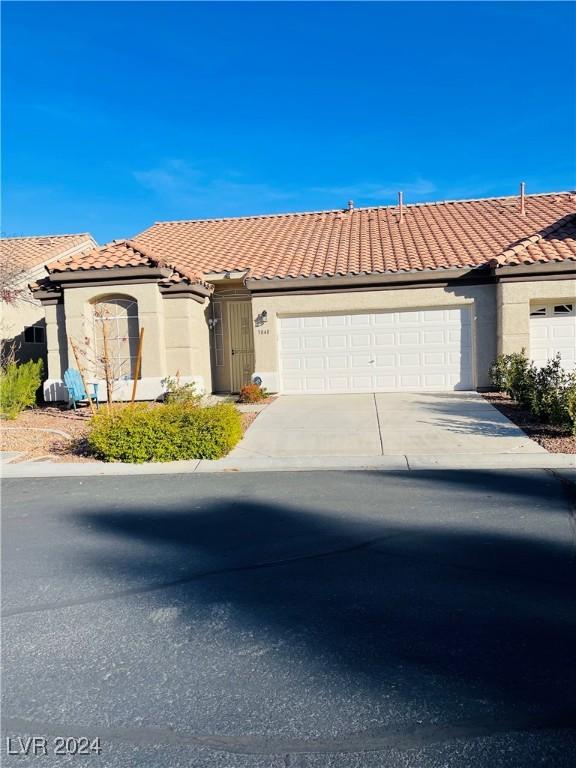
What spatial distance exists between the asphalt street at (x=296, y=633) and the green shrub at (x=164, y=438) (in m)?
2.63

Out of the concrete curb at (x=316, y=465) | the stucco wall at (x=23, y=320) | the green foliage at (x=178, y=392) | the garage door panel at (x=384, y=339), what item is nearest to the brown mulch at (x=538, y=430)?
the concrete curb at (x=316, y=465)

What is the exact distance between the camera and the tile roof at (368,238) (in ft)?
53.5

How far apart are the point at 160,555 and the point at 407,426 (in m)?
6.89

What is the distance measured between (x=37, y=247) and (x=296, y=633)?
2135cm

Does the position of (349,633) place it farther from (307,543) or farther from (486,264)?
(486,264)

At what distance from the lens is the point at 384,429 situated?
11133mm

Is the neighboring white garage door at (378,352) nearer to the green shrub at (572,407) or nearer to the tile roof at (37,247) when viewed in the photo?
the green shrub at (572,407)

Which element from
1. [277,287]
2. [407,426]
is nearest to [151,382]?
[277,287]

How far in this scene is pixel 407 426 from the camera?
37.1ft

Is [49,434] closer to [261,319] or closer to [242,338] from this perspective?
[261,319]

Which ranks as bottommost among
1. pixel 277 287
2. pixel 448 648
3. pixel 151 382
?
pixel 448 648

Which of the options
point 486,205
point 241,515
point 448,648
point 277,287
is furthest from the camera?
point 486,205

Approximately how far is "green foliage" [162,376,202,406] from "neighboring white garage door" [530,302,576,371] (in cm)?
869

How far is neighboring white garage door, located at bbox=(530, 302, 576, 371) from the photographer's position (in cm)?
1541
